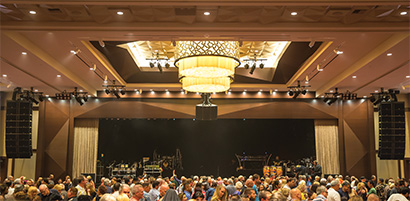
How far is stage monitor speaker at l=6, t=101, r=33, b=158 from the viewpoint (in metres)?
12.7

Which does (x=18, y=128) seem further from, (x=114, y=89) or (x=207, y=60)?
(x=207, y=60)

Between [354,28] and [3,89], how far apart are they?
47.4ft

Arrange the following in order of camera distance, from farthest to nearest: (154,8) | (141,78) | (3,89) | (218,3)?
(3,89) → (141,78) → (154,8) → (218,3)

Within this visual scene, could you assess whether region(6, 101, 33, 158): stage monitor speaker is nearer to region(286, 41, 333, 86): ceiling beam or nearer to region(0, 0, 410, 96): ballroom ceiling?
region(0, 0, 410, 96): ballroom ceiling

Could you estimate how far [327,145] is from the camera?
55.5 ft

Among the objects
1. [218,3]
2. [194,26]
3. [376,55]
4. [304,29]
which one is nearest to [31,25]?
[194,26]

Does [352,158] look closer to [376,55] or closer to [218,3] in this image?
[376,55]

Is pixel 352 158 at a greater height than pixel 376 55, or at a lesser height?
lesser

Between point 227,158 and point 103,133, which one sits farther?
point 227,158

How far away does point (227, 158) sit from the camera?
755 inches

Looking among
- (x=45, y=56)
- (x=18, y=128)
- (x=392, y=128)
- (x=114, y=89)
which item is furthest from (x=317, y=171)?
A: (x=18, y=128)

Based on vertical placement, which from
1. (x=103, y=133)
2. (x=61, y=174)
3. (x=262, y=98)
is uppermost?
(x=262, y=98)

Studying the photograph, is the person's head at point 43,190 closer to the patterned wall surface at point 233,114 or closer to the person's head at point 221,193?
the person's head at point 221,193

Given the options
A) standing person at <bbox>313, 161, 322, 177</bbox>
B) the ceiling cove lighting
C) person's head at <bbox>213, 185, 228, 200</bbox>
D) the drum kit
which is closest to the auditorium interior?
the ceiling cove lighting
